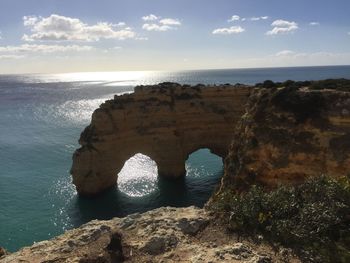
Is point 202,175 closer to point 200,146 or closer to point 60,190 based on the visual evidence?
point 200,146

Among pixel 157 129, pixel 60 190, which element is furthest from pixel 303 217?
pixel 60 190

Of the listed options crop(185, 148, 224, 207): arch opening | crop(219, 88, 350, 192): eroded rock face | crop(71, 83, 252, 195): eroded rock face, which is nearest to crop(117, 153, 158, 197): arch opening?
crop(71, 83, 252, 195): eroded rock face

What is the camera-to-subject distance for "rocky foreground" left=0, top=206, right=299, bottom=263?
46.0ft

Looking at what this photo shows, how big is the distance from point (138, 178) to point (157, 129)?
927 cm

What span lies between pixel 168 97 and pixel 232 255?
1835 inches

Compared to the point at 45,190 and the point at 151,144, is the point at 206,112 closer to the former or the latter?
the point at 151,144

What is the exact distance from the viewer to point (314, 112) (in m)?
29.5

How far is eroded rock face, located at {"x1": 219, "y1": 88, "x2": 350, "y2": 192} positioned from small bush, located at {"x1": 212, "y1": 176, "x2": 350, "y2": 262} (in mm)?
11144

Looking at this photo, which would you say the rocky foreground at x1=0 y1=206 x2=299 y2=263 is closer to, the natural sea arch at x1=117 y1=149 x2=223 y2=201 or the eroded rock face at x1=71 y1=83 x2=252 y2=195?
the natural sea arch at x1=117 y1=149 x2=223 y2=201

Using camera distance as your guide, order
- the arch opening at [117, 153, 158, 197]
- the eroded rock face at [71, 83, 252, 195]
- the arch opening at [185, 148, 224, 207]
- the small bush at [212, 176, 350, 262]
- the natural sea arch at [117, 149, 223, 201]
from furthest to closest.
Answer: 1. the arch opening at [117, 153, 158, 197]
2. the eroded rock face at [71, 83, 252, 195]
3. the arch opening at [185, 148, 224, 207]
4. the natural sea arch at [117, 149, 223, 201]
5. the small bush at [212, 176, 350, 262]

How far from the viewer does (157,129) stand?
2320 inches

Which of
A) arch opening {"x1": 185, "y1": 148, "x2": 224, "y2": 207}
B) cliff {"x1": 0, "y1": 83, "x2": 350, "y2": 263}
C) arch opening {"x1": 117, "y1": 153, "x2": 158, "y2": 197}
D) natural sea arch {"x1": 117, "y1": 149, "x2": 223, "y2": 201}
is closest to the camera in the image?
cliff {"x1": 0, "y1": 83, "x2": 350, "y2": 263}

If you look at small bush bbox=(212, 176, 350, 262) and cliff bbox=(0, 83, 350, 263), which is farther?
cliff bbox=(0, 83, 350, 263)

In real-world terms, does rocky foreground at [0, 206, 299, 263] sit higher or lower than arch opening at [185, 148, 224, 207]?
higher
